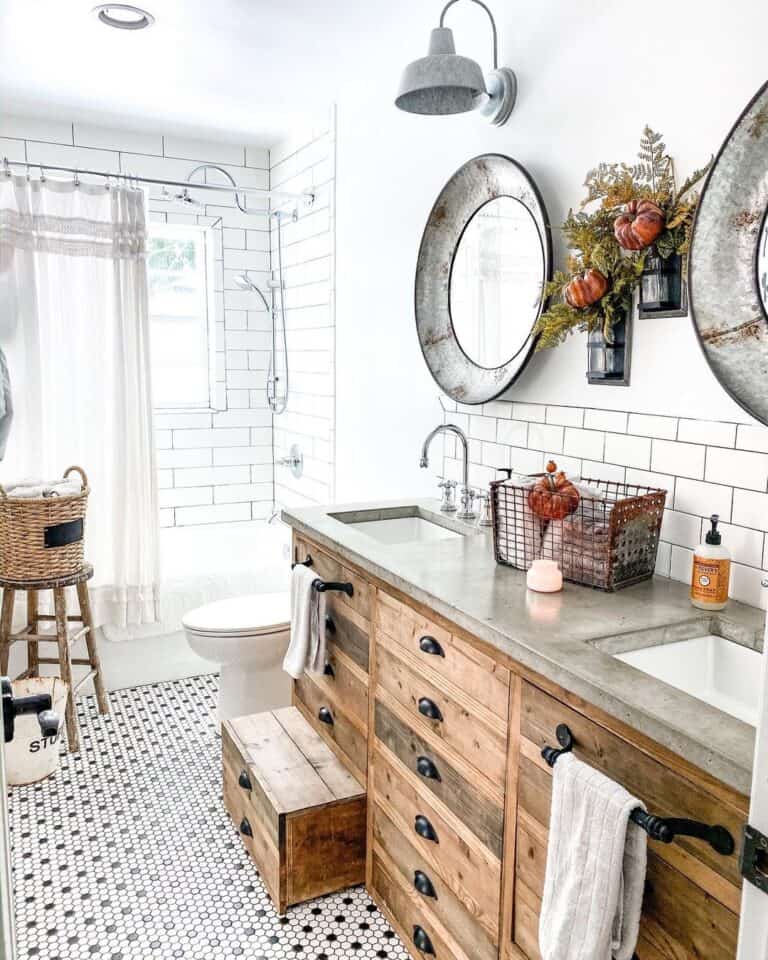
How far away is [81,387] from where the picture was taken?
3352 mm

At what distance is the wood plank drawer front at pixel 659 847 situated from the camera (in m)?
1.07

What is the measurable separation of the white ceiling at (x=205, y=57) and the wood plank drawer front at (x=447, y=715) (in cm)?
213

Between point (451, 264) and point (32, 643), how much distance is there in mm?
2192

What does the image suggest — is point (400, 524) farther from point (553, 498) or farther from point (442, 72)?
point (442, 72)

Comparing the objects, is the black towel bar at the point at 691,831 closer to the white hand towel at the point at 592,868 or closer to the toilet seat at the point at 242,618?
the white hand towel at the point at 592,868

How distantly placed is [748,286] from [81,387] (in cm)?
265

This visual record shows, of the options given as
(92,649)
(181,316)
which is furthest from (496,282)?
(181,316)

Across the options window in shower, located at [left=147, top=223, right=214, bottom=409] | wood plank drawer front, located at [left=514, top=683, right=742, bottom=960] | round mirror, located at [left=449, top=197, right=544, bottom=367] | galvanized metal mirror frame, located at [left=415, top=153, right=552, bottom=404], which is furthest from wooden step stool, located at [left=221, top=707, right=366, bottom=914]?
window in shower, located at [left=147, top=223, right=214, bottom=409]

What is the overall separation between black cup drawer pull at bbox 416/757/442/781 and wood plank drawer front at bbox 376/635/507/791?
0.23 feet

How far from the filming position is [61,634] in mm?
3025

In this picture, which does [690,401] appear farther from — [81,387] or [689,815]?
[81,387]

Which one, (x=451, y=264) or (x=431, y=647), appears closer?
(x=431, y=647)

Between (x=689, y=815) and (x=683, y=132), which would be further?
(x=683, y=132)

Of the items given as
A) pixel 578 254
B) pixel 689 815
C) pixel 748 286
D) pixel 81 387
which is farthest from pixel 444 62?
pixel 81 387
